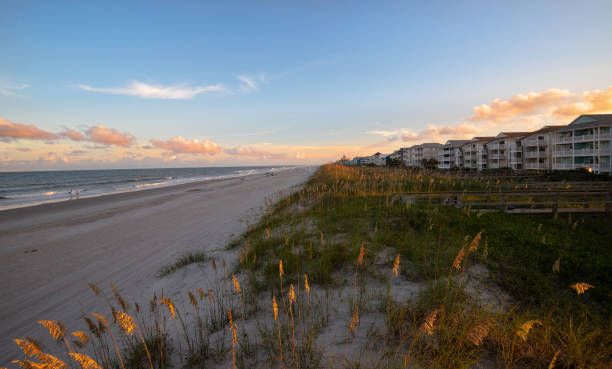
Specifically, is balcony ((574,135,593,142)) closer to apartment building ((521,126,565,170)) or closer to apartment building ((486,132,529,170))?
apartment building ((521,126,565,170))

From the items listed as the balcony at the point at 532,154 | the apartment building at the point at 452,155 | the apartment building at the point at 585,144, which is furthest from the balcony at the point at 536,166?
the apartment building at the point at 452,155

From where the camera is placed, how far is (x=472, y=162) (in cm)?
6750

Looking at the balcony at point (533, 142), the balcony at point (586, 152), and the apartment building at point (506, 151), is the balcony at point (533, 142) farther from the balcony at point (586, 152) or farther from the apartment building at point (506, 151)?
the balcony at point (586, 152)

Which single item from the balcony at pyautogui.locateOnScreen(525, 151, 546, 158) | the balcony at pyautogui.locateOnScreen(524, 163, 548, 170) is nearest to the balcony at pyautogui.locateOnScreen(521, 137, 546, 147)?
the balcony at pyautogui.locateOnScreen(525, 151, 546, 158)

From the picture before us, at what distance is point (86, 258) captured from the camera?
8.24 meters

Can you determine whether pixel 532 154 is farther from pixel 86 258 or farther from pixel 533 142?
pixel 86 258

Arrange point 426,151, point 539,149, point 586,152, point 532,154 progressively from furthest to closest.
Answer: point 426,151, point 532,154, point 539,149, point 586,152

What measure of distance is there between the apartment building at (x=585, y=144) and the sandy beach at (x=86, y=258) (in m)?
48.6

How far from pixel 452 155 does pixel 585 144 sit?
129 ft

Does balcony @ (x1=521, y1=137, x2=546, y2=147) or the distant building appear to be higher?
the distant building

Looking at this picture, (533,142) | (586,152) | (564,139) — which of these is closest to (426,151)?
(533,142)

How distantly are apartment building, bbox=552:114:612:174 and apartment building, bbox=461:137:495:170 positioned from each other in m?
19.6

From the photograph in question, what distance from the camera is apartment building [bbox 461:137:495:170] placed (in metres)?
62.8

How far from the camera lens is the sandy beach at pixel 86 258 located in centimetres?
527
